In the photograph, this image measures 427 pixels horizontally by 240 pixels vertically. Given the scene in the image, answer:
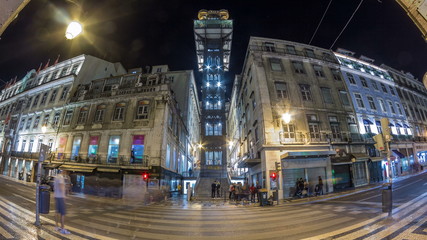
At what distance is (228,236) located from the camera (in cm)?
509

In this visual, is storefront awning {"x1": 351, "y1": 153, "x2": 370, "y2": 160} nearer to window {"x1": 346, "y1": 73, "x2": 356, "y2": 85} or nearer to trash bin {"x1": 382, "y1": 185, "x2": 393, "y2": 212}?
window {"x1": 346, "y1": 73, "x2": 356, "y2": 85}

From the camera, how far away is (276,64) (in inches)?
856

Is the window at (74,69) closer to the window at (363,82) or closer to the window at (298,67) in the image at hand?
the window at (298,67)

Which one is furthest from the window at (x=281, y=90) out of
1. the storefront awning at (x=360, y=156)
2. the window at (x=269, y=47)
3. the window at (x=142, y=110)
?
the window at (x=142, y=110)

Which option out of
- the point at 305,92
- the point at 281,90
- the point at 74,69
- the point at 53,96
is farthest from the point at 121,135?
the point at 305,92

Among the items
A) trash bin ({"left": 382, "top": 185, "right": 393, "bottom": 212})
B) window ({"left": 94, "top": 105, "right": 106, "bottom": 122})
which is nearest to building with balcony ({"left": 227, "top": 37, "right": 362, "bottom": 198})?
trash bin ({"left": 382, "top": 185, "right": 393, "bottom": 212})

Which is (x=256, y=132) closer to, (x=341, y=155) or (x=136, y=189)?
(x=341, y=155)

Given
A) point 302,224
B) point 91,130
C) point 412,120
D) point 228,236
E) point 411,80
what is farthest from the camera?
point 411,80

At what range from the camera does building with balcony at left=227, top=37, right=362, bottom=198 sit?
56.4 ft

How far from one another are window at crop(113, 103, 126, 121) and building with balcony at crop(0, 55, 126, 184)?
8667 mm

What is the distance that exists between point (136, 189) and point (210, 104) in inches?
970

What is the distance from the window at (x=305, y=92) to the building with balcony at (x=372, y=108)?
247 inches

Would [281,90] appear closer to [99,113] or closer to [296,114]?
[296,114]

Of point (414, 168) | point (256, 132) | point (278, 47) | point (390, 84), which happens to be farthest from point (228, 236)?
point (390, 84)
